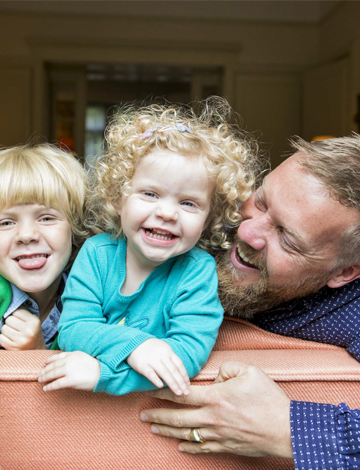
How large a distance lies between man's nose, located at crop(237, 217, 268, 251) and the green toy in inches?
28.4

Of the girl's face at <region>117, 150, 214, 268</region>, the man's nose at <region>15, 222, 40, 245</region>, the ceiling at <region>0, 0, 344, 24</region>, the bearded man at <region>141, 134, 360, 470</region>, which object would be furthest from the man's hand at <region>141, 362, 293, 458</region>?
the ceiling at <region>0, 0, 344, 24</region>

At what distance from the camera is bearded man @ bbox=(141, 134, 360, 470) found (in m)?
1.12

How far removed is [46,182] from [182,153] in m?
0.42

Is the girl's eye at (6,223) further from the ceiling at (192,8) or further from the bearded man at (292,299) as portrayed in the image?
the ceiling at (192,8)

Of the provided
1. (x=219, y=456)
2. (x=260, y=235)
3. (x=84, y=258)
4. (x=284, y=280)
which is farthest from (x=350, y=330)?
(x=84, y=258)

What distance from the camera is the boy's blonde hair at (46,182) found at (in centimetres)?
136

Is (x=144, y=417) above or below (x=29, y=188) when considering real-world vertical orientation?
below

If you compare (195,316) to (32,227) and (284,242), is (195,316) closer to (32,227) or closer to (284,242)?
(284,242)

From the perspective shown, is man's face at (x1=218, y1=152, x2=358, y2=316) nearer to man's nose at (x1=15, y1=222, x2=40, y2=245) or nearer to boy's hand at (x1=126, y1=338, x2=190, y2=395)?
boy's hand at (x1=126, y1=338, x2=190, y2=395)

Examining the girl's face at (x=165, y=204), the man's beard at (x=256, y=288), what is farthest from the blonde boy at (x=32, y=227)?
the man's beard at (x=256, y=288)

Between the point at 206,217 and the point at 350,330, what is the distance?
1.75 ft

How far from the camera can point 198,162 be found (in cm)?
125

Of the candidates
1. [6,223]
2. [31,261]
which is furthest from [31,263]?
[6,223]

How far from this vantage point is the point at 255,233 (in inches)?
56.6
